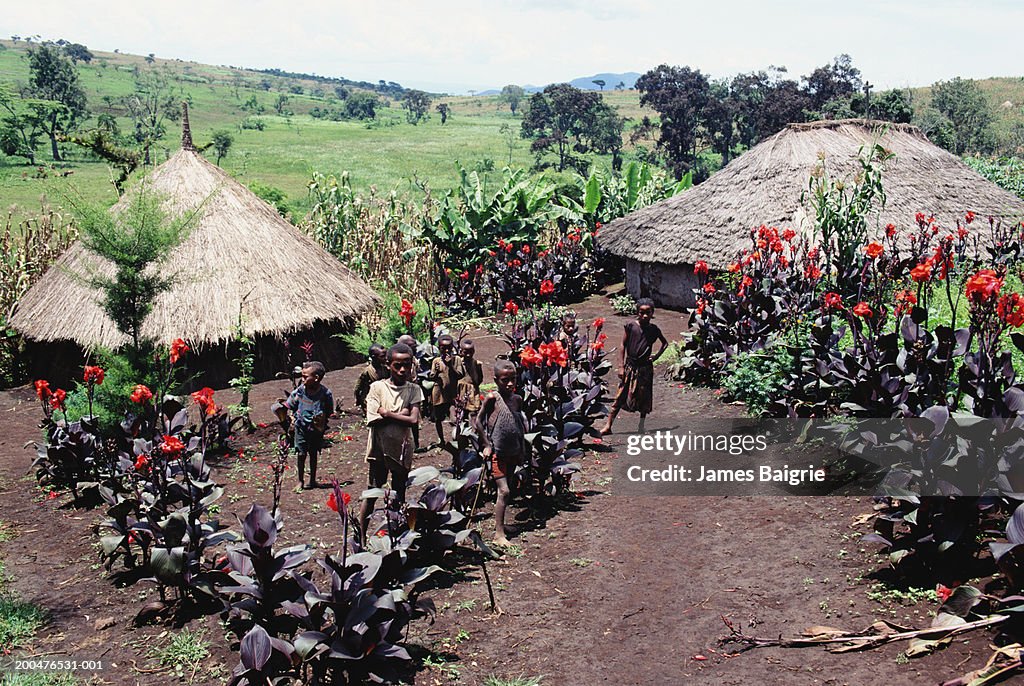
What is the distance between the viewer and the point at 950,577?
16.0 ft

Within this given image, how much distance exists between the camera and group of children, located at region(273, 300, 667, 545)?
618cm

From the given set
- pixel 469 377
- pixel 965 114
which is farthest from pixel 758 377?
pixel 965 114

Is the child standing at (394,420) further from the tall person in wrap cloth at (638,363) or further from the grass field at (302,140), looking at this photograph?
the grass field at (302,140)

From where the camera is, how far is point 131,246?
→ 8.59 meters

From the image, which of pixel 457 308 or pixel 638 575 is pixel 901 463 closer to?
pixel 638 575

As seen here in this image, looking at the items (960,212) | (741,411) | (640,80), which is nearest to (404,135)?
(640,80)

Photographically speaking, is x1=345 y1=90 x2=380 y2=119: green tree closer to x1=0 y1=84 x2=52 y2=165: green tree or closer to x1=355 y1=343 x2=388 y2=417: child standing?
x1=0 y1=84 x2=52 y2=165: green tree

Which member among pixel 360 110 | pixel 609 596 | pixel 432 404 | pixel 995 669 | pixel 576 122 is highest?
pixel 360 110

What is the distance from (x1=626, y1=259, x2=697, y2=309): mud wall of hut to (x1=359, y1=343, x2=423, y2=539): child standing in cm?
1071

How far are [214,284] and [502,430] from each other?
730cm

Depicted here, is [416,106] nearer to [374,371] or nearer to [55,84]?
[55,84]

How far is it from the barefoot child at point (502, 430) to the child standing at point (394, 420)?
52 cm

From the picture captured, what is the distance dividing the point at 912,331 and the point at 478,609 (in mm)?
3531

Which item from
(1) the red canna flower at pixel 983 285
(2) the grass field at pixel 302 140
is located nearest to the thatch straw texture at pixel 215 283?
(1) the red canna flower at pixel 983 285
